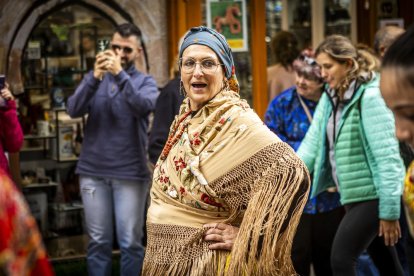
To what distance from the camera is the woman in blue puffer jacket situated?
5.87 metres

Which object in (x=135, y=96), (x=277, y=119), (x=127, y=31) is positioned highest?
(x=127, y=31)

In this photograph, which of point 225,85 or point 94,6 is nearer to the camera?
point 225,85

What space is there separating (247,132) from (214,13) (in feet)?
13.8

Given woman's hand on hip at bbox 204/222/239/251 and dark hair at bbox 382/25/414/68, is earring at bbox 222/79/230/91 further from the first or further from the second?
dark hair at bbox 382/25/414/68

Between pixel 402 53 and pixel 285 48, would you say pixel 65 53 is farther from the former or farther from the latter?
pixel 402 53

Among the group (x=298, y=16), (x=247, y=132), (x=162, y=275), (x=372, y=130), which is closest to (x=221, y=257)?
(x=162, y=275)

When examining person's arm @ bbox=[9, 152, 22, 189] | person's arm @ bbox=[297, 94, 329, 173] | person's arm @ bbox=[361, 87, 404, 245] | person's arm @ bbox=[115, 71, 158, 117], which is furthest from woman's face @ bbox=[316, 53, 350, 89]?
person's arm @ bbox=[9, 152, 22, 189]

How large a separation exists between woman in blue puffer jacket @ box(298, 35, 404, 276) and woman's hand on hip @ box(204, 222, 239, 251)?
1.79 meters

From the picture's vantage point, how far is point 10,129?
654 centimetres

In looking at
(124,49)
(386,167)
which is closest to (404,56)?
(386,167)

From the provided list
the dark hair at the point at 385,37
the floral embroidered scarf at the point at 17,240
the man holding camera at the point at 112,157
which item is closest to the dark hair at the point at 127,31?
the man holding camera at the point at 112,157

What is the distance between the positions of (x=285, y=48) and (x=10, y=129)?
3.12 m

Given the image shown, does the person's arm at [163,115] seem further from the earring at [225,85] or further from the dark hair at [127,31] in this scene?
the earring at [225,85]

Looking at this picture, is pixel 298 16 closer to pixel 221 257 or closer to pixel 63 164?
pixel 63 164
